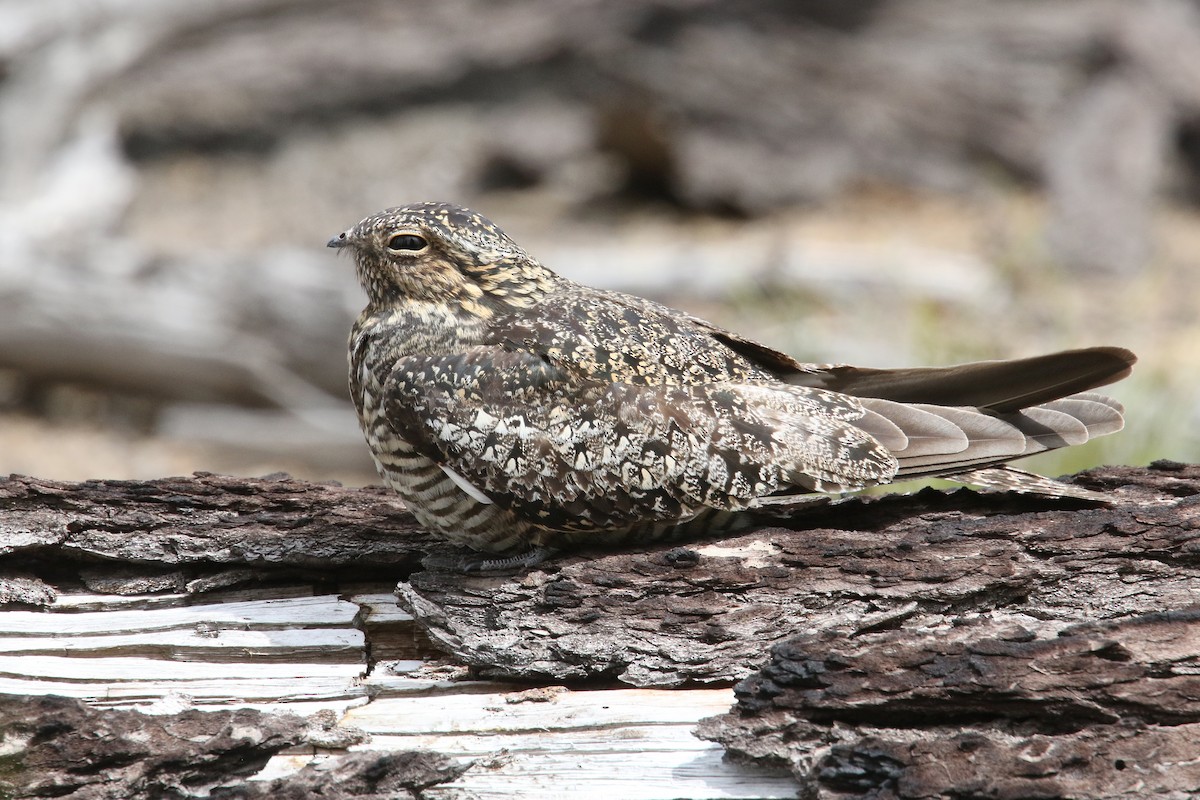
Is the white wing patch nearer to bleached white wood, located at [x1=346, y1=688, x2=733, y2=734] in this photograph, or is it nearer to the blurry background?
bleached white wood, located at [x1=346, y1=688, x2=733, y2=734]

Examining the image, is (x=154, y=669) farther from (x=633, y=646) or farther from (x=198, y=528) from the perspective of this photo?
(x=633, y=646)

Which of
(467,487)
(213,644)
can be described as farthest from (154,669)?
(467,487)

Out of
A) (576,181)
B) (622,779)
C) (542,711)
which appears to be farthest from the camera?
(576,181)

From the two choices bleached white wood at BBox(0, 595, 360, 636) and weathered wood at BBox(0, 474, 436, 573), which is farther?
weathered wood at BBox(0, 474, 436, 573)

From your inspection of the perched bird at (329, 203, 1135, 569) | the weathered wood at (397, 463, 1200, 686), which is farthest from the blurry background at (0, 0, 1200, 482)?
the weathered wood at (397, 463, 1200, 686)

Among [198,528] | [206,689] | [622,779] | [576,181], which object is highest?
[576,181]

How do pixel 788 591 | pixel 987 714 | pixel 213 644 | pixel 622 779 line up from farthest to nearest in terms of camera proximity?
pixel 213 644, pixel 788 591, pixel 622 779, pixel 987 714

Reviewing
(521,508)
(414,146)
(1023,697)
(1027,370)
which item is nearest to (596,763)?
(521,508)

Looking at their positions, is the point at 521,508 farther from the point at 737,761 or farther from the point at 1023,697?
the point at 1023,697
